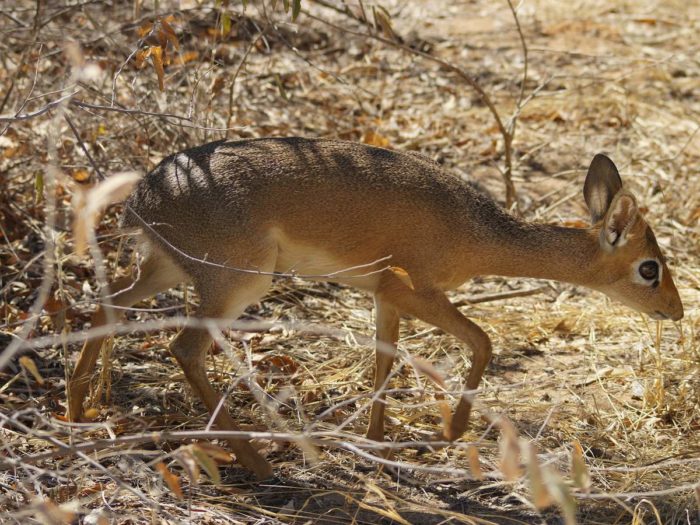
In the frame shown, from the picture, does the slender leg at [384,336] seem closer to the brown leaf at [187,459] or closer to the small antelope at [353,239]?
the small antelope at [353,239]

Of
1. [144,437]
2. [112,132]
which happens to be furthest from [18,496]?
[112,132]

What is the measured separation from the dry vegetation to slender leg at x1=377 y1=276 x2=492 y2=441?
0.82 feet

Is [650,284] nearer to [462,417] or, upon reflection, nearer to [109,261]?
[462,417]

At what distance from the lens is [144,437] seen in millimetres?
3225

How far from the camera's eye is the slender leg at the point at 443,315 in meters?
4.94

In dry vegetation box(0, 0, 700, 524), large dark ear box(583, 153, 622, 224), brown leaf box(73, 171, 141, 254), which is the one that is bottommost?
dry vegetation box(0, 0, 700, 524)

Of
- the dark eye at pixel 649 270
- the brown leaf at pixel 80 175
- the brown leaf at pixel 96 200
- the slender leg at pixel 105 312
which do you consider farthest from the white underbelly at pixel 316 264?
the brown leaf at pixel 80 175

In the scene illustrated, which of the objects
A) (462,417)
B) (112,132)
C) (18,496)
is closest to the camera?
(18,496)

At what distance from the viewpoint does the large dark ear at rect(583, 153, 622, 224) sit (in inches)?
209

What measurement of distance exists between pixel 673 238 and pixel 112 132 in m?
3.91

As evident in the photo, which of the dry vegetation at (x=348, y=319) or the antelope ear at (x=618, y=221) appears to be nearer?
the dry vegetation at (x=348, y=319)

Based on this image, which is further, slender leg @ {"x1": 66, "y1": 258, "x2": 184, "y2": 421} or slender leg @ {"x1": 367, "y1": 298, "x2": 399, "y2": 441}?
slender leg @ {"x1": 367, "y1": 298, "x2": 399, "y2": 441}

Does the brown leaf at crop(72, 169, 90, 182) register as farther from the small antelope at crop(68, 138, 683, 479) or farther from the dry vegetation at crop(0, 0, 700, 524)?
the small antelope at crop(68, 138, 683, 479)

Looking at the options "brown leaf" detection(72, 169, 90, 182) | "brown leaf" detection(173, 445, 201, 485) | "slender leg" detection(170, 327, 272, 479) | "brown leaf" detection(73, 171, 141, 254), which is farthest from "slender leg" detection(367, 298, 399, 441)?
"brown leaf" detection(72, 169, 90, 182)
